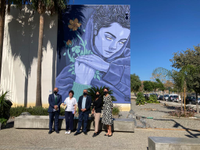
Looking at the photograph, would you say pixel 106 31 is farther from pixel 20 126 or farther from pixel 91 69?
pixel 20 126

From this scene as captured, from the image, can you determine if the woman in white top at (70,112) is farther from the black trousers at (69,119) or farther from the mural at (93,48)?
the mural at (93,48)

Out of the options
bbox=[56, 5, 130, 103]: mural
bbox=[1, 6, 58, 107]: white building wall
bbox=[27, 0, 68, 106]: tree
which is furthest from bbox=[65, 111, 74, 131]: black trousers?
bbox=[1, 6, 58, 107]: white building wall

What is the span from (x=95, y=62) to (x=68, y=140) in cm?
920

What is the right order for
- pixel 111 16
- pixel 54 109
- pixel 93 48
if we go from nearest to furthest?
pixel 54 109 < pixel 93 48 < pixel 111 16

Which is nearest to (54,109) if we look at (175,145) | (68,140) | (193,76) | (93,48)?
(68,140)

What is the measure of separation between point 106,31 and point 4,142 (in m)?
11.4

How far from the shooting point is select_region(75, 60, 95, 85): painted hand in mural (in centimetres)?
1359

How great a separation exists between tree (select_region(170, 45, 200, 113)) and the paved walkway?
268 inches

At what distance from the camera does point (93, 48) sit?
13.8 meters

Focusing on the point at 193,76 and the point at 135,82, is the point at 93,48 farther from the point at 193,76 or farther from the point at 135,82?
the point at 135,82

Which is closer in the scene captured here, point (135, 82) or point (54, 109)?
point (54, 109)

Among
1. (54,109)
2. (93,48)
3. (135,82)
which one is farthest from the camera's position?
(135,82)

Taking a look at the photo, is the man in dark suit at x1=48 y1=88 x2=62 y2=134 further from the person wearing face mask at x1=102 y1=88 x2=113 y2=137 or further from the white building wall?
the white building wall

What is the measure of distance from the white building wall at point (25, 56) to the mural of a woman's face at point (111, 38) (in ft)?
13.3
